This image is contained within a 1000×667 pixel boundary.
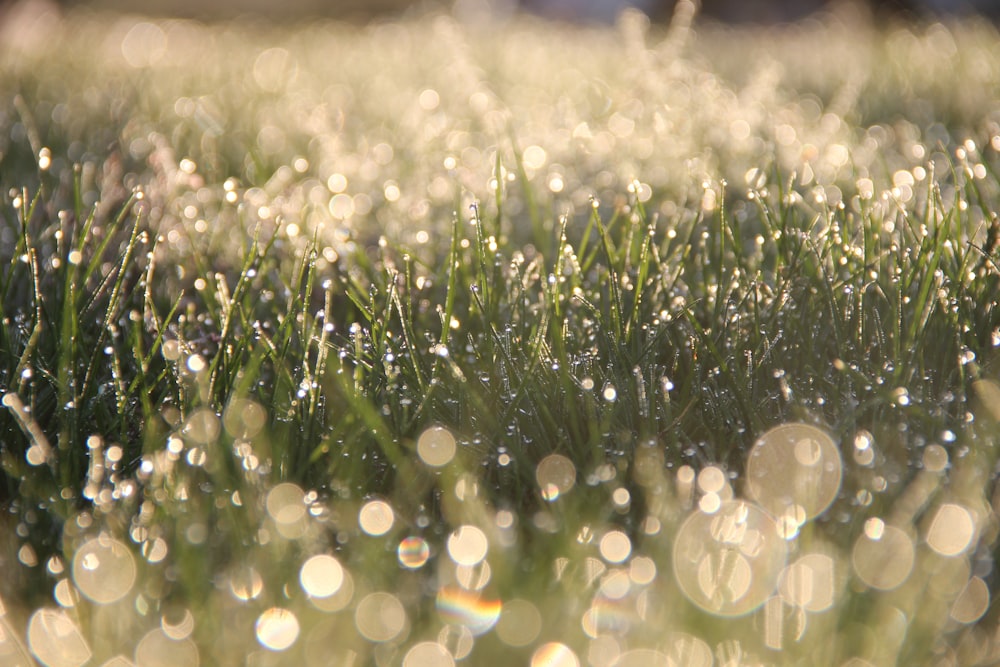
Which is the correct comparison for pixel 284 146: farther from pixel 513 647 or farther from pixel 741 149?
pixel 513 647

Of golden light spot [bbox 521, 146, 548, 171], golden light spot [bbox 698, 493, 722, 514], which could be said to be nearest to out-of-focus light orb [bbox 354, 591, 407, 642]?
golden light spot [bbox 698, 493, 722, 514]

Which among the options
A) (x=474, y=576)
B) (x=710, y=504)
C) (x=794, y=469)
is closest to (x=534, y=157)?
(x=794, y=469)

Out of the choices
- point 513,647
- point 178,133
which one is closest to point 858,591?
point 513,647

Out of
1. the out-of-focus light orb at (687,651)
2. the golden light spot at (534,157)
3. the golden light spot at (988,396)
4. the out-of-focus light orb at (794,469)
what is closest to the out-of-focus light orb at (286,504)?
the out-of-focus light orb at (687,651)

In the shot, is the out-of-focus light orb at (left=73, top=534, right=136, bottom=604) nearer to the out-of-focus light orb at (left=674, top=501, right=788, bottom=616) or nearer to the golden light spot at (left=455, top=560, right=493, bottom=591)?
the golden light spot at (left=455, top=560, right=493, bottom=591)

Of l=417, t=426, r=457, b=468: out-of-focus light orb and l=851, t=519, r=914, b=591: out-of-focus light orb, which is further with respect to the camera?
l=417, t=426, r=457, b=468: out-of-focus light orb

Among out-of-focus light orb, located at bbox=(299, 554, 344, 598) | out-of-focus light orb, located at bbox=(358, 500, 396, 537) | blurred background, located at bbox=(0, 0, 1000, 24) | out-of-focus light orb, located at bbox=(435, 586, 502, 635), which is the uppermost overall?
out-of-focus light orb, located at bbox=(435, 586, 502, 635)

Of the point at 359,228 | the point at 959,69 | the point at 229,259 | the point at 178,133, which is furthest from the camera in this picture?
the point at 959,69
